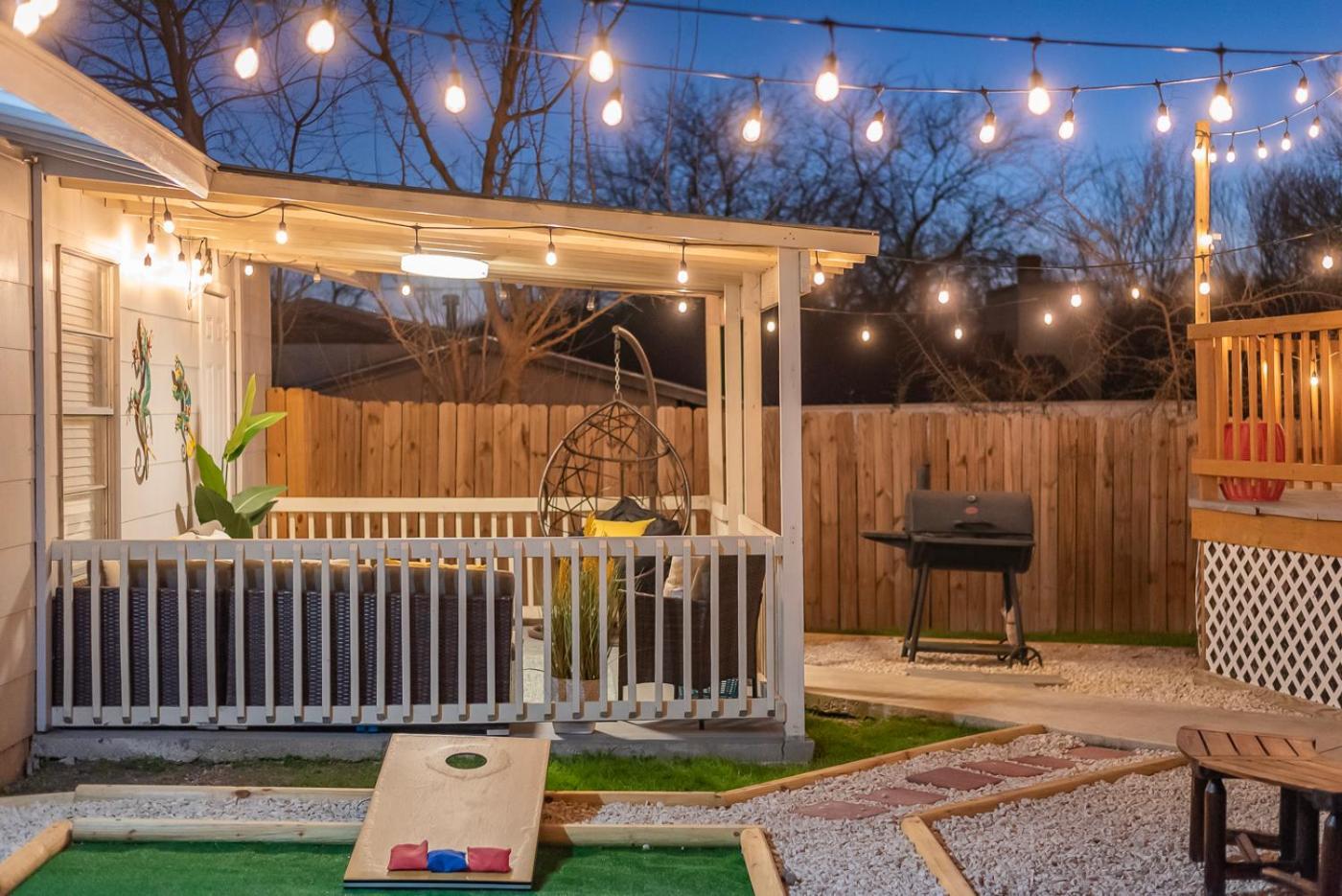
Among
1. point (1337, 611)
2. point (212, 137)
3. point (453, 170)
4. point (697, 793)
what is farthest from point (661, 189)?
point (697, 793)

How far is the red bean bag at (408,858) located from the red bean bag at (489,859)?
0.48 feet

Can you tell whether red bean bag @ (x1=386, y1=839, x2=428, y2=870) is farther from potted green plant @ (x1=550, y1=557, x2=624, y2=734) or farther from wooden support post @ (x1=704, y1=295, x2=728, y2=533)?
wooden support post @ (x1=704, y1=295, x2=728, y2=533)

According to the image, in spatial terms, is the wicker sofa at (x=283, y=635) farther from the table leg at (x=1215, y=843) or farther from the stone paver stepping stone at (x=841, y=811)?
the table leg at (x=1215, y=843)

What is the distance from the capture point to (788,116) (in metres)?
23.7

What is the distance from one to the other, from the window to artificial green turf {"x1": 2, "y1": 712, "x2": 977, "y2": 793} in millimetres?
1192

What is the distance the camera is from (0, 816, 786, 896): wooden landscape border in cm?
477

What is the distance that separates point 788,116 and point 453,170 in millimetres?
7937

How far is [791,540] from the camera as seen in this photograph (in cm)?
669

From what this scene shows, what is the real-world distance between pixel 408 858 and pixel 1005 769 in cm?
305

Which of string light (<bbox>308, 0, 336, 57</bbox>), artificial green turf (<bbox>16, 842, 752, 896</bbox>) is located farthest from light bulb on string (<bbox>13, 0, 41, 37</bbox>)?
artificial green turf (<bbox>16, 842, 752, 896</bbox>)

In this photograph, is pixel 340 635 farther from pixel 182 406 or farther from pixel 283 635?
pixel 182 406

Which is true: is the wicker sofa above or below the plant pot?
above

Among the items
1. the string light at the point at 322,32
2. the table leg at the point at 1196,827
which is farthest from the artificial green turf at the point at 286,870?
the string light at the point at 322,32

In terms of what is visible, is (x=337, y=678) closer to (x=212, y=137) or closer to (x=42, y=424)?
(x=42, y=424)
